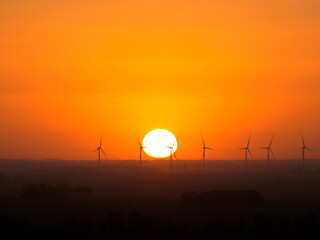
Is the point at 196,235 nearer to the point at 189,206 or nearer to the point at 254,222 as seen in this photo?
the point at 254,222

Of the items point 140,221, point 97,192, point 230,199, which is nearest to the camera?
point 140,221

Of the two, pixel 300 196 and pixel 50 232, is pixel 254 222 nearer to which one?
pixel 50 232

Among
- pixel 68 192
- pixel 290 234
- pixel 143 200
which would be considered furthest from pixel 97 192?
pixel 290 234

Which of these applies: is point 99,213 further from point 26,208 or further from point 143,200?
point 143,200

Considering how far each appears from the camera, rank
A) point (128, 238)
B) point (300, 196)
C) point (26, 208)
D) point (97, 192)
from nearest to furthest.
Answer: point (128, 238) → point (26, 208) → point (300, 196) → point (97, 192)

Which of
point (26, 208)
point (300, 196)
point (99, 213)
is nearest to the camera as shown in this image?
point (99, 213)

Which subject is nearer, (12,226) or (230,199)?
(12,226)

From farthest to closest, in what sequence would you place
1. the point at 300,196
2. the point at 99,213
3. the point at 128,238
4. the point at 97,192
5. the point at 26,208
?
the point at 97,192, the point at 300,196, the point at 26,208, the point at 99,213, the point at 128,238

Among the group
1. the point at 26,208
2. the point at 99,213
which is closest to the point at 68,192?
the point at 26,208

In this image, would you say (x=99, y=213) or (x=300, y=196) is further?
(x=300, y=196)
